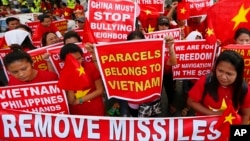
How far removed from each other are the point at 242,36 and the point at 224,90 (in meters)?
1.25

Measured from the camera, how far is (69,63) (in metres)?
3.05

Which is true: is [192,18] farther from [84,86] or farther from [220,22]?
[84,86]

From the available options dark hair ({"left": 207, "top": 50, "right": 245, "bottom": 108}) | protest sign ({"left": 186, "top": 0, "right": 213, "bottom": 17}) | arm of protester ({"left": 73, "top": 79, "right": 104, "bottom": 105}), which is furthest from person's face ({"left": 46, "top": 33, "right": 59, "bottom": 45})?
dark hair ({"left": 207, "top": 50, "right": 245, "bottom": 108})

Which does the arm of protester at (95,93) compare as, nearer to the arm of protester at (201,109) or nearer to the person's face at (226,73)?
the arm of protester at (201,109)

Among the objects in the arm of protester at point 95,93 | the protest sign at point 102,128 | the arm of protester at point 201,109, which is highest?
the arm of protester at point 95,93

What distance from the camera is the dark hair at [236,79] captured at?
9.14ft

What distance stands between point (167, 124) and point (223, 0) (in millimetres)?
1867

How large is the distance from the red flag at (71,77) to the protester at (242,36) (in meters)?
1.91

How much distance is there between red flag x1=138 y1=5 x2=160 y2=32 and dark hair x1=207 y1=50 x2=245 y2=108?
299 centimetres

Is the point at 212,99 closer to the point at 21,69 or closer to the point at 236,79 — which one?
the point at 236,79

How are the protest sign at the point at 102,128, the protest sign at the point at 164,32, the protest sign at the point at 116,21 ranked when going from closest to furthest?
the protest sign at the point at 102,128, the protest sign at the point at 116,21, the protest sign at the point at 164,32

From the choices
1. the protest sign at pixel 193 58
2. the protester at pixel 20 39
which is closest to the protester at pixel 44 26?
the protester at pixel 20 39

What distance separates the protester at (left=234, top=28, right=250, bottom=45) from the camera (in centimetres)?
390

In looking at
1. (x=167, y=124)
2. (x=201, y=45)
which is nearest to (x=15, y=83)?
(x=167, y=124)
